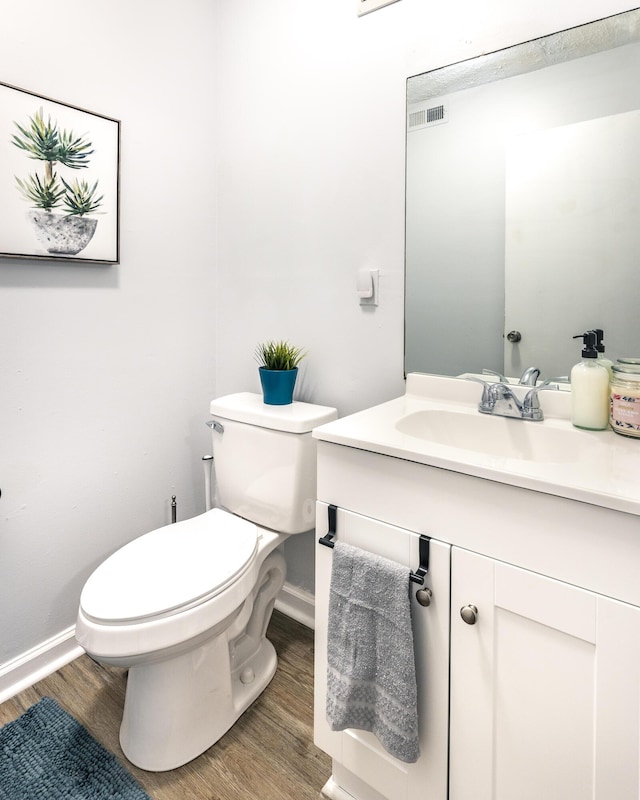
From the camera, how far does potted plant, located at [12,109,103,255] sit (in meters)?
1.31

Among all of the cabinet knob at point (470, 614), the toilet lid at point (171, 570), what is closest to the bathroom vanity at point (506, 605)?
the cabinet knob at point (470, 614)

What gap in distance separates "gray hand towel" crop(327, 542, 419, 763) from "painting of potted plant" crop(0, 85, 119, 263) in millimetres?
1161

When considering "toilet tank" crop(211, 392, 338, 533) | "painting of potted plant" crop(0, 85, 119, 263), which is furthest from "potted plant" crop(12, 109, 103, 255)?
"toilet tank" crop(211, 392, 338, 533)

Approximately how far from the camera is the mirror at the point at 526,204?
1.07 metres

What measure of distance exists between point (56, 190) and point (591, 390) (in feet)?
4.89

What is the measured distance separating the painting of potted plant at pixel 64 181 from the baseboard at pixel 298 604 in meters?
1.29

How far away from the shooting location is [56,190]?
1369 millimetres

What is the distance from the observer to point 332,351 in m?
1.57

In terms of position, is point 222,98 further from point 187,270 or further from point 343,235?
point 343,235

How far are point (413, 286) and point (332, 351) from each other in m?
0.34

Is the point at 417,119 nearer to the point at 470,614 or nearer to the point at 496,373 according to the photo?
the point at 496,373

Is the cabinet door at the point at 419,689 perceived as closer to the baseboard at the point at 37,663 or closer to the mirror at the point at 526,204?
the mirror at the point at 526,204

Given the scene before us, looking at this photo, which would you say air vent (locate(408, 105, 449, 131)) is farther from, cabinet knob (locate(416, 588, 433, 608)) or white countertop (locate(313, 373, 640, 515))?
cabinet knob (locate(416, 588, 433, 608))

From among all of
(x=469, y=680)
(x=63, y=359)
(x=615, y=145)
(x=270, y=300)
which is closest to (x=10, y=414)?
(x=63, y=359)
